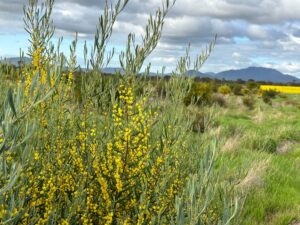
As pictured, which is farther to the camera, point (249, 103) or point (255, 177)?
point (249, 103)

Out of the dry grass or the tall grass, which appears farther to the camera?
the dry grass

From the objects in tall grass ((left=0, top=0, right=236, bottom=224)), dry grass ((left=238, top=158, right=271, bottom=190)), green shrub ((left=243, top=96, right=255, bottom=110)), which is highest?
tall grass ((left=0, top=0, right=236, bottom=224))

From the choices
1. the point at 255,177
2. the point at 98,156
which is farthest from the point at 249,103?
the point at 98,156

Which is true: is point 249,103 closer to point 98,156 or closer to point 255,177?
point 255,177

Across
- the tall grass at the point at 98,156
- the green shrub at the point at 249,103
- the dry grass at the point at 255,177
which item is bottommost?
the green shrub at the point at 249,103

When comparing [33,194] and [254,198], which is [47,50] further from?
[254,198]

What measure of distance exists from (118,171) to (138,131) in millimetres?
299

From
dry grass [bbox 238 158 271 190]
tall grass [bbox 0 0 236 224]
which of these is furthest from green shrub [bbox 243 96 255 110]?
tall grass [bbox 0 0 236 224]

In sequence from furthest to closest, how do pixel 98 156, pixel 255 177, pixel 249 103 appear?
pixel 249 103 → pixel 255 177 → pixel 98 156

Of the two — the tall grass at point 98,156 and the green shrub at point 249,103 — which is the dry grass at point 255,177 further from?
the green shrub at point 249,103

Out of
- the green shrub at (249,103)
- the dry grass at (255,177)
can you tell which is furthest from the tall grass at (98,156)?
the green shrub at (249,103)

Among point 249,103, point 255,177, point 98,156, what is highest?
point 98,156

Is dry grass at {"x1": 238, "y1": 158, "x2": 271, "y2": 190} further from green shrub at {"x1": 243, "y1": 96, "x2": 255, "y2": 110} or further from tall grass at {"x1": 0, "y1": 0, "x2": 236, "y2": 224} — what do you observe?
green shrub at {"x1": 243, "y1": 96, "x2": 255, "y2": 110}

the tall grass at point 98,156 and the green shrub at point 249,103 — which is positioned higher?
the tall grass at point 98,156
